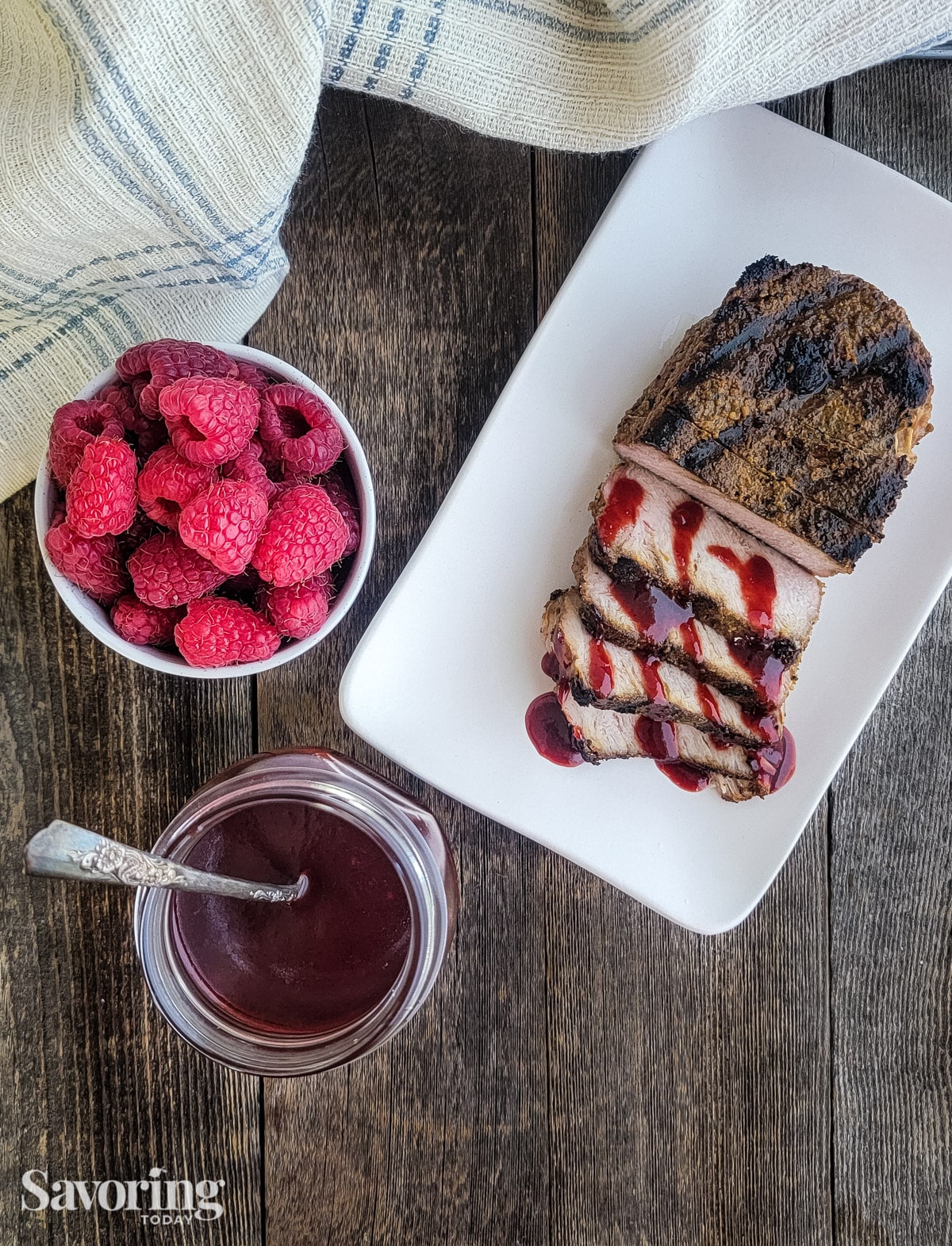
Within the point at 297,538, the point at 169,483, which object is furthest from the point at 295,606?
the point at 169,483

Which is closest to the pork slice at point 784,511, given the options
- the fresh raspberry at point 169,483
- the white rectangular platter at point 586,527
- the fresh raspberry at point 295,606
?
the white rectangular platter at point 586,527

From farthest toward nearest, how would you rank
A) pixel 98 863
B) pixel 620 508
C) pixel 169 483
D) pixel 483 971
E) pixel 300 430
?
1. pixel 483 971
2. pixel 620 508
3. pixel 300 430
4. pixel 169 483
5. pixel 98 863

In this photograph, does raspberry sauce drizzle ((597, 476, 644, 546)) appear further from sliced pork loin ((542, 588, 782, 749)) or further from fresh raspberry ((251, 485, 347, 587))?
fresh raspberry ((251, 485, 347, 587))

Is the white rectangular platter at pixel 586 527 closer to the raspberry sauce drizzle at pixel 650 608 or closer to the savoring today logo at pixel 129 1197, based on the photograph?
the raspberry sauce drizzle at pixel 650 608

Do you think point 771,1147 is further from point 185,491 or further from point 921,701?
point 185,491

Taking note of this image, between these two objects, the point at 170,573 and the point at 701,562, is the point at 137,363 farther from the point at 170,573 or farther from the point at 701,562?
the point at 701,562
